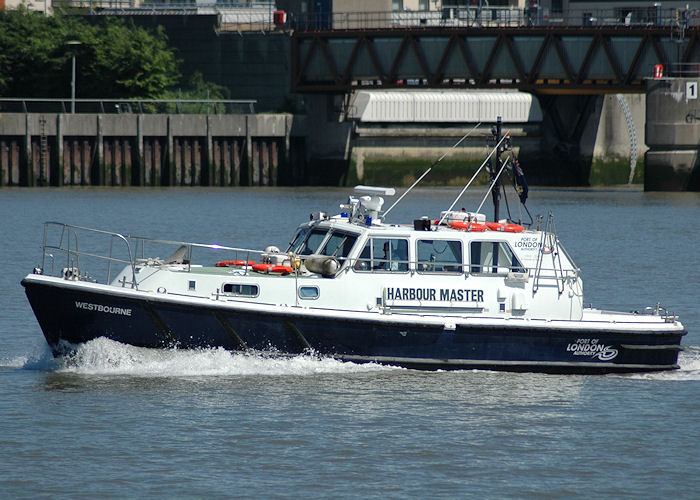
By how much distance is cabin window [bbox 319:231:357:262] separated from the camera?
19797 mm

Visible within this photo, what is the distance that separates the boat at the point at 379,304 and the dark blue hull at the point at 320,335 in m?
0.02

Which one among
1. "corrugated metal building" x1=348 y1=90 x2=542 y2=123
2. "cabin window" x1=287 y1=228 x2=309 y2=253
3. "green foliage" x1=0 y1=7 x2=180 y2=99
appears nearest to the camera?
"cabin window" x1=287 y1=228 x2=309 y2=253

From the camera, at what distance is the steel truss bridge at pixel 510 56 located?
60438 millimetres

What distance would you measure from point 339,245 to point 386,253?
789 millimetres

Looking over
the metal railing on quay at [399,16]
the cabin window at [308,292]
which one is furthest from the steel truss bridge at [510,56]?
the cabin window at [308,292]

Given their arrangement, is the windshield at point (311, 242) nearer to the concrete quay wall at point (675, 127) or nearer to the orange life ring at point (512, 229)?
the orange life ring at point (512, 229)

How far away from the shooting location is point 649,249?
38.3 m

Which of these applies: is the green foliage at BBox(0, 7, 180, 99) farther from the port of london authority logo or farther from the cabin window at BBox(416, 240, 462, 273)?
the port of london authority logo

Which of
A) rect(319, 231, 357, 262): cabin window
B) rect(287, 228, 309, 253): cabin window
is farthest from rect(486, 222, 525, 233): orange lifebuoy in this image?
rect(287, 228, 309, 253): cabin window

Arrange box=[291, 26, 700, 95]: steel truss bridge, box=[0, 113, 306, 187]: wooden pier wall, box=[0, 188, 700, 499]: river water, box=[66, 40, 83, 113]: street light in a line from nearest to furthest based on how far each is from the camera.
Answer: box=[0, 188, 700, 499]: river water, box=[0, 113, 306, 187]: wooden pier wall, box=[291, 26, 700, 95]: steel truss bridge, box=[66, 40, 83, 113]: street light

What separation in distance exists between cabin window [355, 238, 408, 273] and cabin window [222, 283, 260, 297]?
5.85 ft

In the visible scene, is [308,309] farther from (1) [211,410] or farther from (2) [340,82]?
(2) [340,82]

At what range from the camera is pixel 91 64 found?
66.7m

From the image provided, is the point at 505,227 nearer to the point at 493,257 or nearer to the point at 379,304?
the point at 493,257
